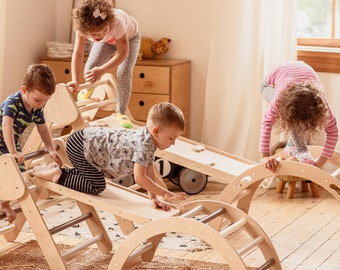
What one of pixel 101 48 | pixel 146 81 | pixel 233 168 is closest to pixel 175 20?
pixel 146 81

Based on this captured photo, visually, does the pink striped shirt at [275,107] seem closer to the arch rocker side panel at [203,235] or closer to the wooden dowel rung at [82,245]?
the arch rocker side panel at [203,235]

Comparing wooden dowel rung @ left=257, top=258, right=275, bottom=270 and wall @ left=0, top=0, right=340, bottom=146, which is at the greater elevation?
wall @ left=0, top=0, right=340, bottom=146

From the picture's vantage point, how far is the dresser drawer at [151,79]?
5.01 meters

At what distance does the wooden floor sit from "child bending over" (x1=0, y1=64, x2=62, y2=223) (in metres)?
0.53

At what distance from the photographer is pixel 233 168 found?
407 centimetres

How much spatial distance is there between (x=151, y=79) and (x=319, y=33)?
1.16 metres

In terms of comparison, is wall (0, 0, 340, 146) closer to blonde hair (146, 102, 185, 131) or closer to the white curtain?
the white curtain

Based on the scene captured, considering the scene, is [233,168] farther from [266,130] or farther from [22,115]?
[22,115]

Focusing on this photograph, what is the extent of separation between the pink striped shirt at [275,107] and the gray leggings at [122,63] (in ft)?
2.49

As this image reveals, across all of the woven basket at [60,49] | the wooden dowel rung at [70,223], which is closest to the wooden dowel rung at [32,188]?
the wooden dowel rung at [70,223]

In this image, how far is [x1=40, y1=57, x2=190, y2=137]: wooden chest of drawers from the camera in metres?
5.02

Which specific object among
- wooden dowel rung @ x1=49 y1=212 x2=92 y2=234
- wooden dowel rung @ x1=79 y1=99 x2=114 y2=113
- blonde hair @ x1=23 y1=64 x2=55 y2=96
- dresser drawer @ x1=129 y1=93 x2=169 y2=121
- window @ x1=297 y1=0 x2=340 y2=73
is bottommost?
wooden dowel rung @ x1=49 y1=212 x2=92 y2=234

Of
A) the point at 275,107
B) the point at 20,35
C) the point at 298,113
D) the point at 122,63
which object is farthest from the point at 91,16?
the point at 20,35

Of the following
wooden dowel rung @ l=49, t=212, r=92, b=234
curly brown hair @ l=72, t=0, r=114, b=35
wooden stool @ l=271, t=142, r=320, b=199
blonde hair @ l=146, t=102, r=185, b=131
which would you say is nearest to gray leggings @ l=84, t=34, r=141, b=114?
curly brown hair @ l=72, t=0, r=114, b=35
